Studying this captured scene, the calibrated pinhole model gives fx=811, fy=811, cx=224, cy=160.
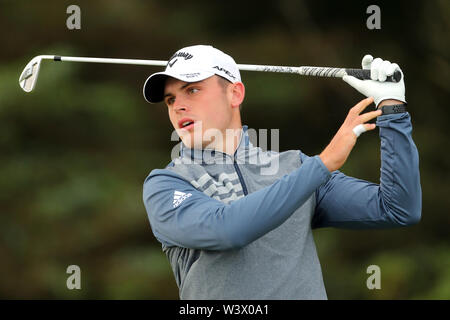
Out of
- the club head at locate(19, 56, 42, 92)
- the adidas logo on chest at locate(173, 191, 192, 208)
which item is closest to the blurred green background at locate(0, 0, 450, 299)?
the club head at locate(19, 56, 42, 92)

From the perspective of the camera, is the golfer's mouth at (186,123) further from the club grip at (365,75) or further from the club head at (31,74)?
the club head at (31,74)

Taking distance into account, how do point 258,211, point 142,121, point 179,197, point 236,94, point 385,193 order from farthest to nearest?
point 142,121 < point 236,94 < point 385,193 < point 179,197 < point 258,211

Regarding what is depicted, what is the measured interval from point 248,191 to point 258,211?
236mm

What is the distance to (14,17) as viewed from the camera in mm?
6164

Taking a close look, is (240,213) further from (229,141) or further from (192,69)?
(192,69)

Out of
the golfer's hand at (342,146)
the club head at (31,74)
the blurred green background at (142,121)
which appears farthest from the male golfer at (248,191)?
the blurred green background at (142,121)

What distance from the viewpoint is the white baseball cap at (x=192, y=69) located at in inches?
86.1

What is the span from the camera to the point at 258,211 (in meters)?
1.87

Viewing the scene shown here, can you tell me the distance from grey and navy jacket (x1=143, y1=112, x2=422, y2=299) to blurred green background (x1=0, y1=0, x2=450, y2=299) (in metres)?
3.45

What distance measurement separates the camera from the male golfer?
190cm

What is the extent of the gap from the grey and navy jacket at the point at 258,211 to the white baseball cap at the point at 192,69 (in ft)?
0.68

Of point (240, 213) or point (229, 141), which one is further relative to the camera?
point (229, 141)

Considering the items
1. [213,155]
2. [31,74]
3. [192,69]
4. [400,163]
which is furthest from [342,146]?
[31,74]

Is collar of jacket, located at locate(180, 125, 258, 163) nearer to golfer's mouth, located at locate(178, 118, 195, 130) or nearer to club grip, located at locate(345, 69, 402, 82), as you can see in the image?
golfer's mouth, located at locate(178, 118, 195, 130)
